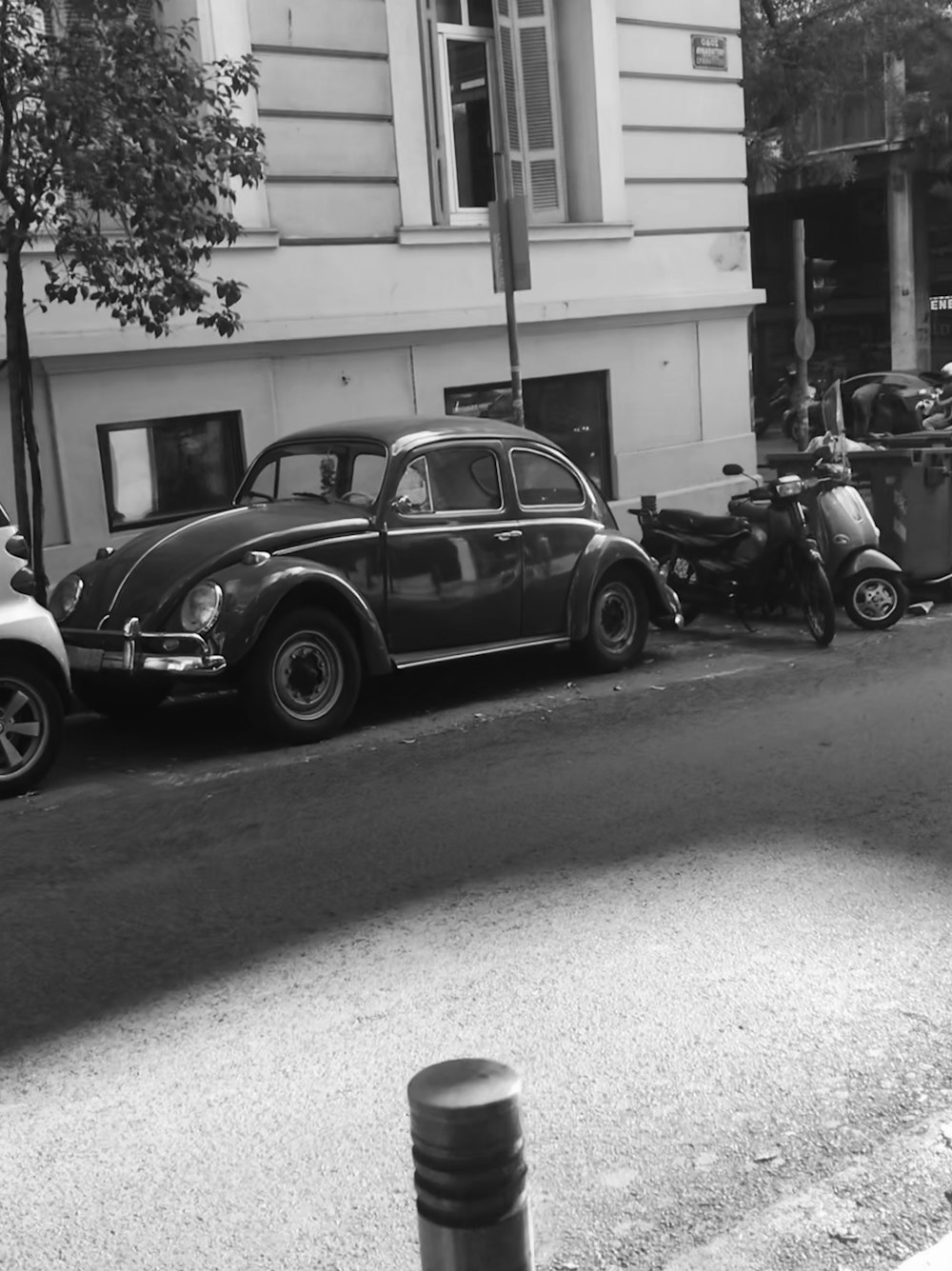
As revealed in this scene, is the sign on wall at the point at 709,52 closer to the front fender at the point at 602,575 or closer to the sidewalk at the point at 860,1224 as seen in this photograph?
the front fender at the point at 602,575

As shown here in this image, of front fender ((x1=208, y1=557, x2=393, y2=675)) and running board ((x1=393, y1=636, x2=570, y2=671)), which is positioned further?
running board ((x1=393, y1=636, x2=570, y2=671))

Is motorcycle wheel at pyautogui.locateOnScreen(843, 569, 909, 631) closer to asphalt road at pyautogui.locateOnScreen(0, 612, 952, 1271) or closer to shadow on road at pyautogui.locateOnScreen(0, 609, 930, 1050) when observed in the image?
shadow on road at pyautogui.locateOnScreen(0, 609, 930, 1050)

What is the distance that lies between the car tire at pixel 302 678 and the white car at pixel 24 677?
1075 millimetres

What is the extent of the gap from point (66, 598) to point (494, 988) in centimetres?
462

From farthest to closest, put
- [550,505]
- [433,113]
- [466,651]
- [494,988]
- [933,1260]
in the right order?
[433,113]
[550,505]
[466,651]
[494,988]
[933,1260]

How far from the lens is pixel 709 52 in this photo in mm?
16609

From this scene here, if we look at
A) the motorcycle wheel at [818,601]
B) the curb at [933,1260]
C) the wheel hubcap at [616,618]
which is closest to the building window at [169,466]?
the wheel hubcap at [616,618]

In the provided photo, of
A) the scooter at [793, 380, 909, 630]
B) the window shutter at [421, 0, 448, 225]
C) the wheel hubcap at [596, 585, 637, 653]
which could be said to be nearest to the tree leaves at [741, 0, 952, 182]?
the window shutter at [421, 0, 448, 225]

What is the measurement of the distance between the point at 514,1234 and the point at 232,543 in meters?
6.07

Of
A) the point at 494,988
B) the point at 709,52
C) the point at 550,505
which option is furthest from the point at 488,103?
the point at 494,988

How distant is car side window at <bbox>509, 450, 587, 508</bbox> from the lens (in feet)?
31.3

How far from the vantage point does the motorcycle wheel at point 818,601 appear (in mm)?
10595

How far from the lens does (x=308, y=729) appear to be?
8.20 metres

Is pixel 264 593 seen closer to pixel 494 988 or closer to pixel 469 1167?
pixel 494 988
